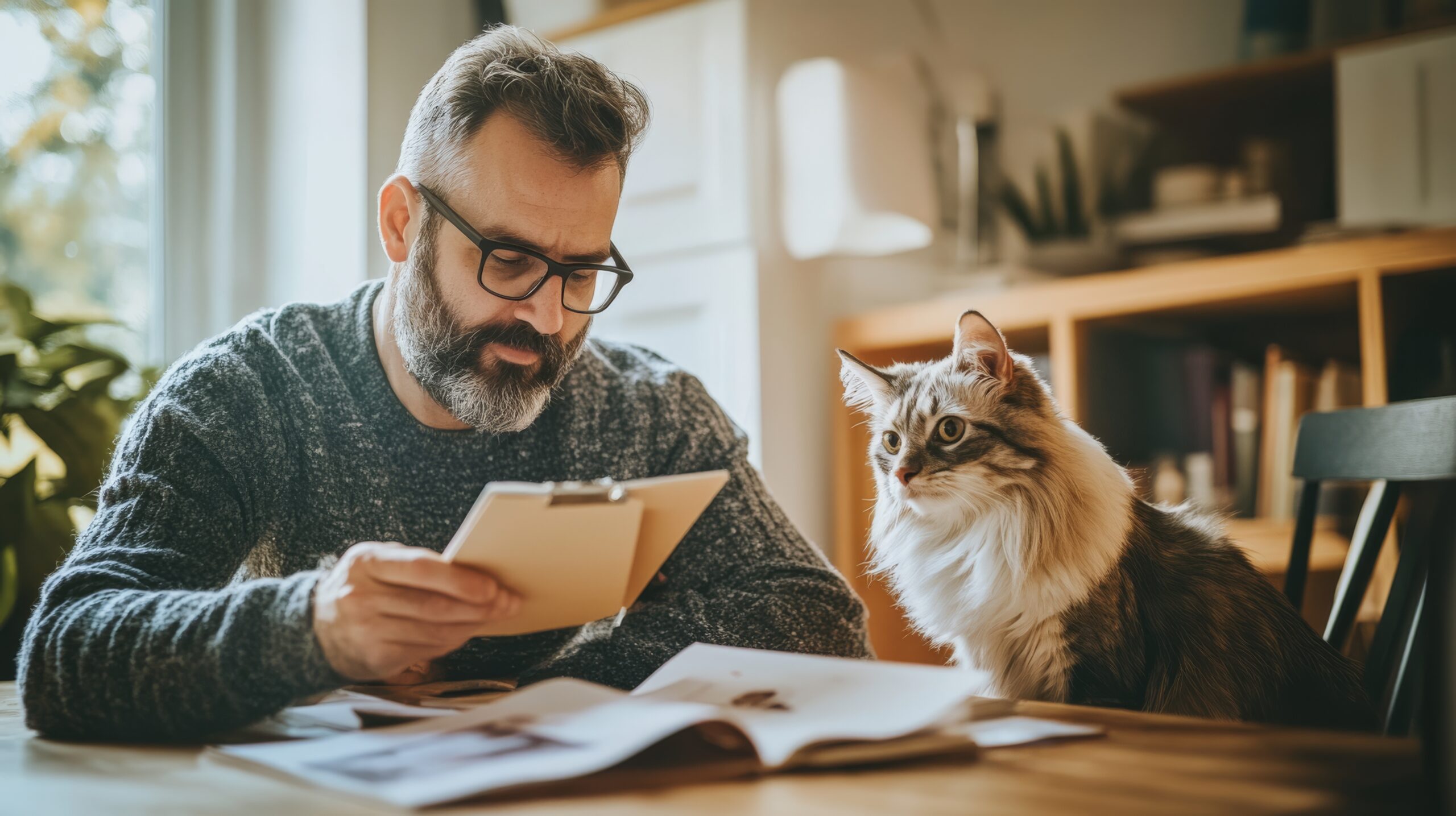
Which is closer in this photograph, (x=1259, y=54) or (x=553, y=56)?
(x=553, y=56)

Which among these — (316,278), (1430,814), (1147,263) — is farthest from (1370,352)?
(316,278)

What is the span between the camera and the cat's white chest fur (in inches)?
40.0

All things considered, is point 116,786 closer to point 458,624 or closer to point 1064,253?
point 458,624

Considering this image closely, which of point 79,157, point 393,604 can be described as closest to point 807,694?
point 393,604

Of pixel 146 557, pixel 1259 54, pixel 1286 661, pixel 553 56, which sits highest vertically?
pixel 1259 54

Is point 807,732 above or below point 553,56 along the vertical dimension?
below

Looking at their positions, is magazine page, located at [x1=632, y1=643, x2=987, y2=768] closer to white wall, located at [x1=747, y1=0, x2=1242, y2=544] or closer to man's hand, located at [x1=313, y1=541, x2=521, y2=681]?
man's hand, located at [x1=313, y1=541, x2=521, y2=681]

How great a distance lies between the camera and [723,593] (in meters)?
1.20

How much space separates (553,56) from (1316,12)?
5.94 feet

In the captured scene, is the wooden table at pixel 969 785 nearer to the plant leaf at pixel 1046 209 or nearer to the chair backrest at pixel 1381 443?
the chair backrest at pixel 1381 443

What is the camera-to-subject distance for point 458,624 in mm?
781

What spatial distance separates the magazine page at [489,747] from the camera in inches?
23.5

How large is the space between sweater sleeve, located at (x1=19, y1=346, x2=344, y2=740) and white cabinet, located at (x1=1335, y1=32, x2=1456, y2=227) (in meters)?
1.95

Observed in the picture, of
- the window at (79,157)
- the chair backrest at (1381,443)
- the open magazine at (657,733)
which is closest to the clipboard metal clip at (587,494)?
the open magazine at (657,733)
